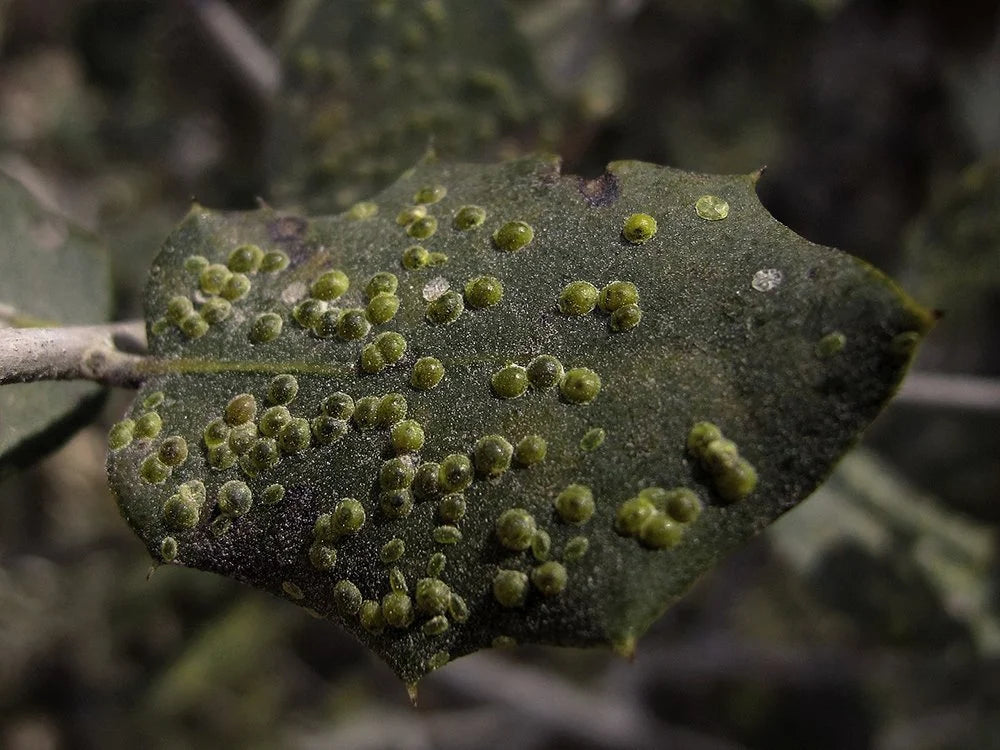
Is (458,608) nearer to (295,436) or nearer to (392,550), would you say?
(392,550)

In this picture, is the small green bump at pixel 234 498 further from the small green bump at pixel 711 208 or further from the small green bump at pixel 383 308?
the small green bump at pixel 711 208

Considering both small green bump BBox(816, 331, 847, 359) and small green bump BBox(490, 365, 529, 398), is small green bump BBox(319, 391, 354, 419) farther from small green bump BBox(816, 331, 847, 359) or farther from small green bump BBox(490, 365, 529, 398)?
small green bump BBox(816, 331, 847, 359)

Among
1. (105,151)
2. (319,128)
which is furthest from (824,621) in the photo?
(105,151)

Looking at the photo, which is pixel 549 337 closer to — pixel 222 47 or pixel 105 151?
pixel 222 47

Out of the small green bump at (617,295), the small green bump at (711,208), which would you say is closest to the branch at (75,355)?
the small green bump at (617,295)

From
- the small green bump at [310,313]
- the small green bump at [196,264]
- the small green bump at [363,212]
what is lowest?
the small green bump at [310,313]

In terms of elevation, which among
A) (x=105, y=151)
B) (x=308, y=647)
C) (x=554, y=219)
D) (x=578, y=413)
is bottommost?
(x=308, y=647)
